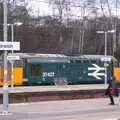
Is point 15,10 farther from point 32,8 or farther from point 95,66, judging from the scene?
point 95,66

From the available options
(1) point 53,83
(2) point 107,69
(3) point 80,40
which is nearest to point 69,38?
(3) point 80,40

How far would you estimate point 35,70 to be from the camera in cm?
5244

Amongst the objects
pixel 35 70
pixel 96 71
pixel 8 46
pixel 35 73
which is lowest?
pixel 96 71

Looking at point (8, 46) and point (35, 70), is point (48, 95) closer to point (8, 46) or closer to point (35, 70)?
point (8, 46)

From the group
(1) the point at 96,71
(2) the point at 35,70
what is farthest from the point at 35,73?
(1) the point at 96,71

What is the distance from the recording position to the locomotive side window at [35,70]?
5209cm

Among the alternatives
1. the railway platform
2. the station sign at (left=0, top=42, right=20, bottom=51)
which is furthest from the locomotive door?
the station sign at (left=0, top=42, right=20, bottom=51)

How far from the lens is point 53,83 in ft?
176

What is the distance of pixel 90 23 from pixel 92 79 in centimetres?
2287

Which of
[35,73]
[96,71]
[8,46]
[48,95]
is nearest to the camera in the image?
[8,46]

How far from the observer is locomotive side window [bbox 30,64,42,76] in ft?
171

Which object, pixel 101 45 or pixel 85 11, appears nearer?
pixel 85 11

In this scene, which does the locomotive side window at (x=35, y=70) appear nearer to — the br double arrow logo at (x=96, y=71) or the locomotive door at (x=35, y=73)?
the locomotive door at (x=35, y=73)

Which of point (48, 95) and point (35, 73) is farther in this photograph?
point (35, 73)
